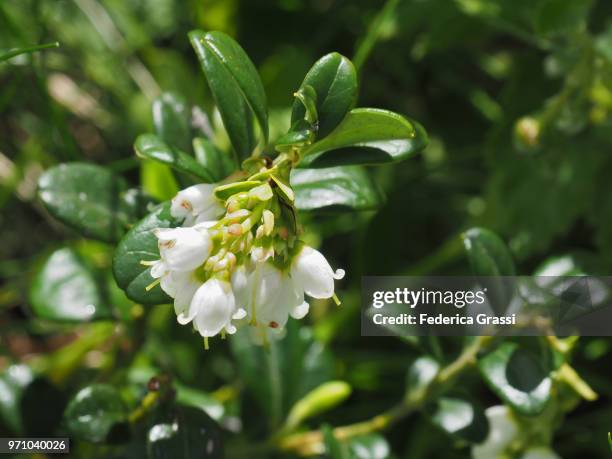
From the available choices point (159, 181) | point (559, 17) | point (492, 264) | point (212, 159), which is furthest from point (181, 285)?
point (559, 17)

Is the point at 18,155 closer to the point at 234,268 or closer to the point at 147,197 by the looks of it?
the point at 147,197

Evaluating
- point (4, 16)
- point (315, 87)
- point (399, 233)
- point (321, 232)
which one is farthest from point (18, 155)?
point (315, 87)

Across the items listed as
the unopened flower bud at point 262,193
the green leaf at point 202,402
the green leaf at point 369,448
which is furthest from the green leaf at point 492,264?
the green leaf at point 202,402

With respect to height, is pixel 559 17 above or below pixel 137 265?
above

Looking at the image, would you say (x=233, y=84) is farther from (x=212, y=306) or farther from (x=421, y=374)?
(x=421, y=374)

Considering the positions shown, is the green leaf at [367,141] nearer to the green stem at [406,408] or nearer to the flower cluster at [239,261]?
the flower cluster at [239,261]
